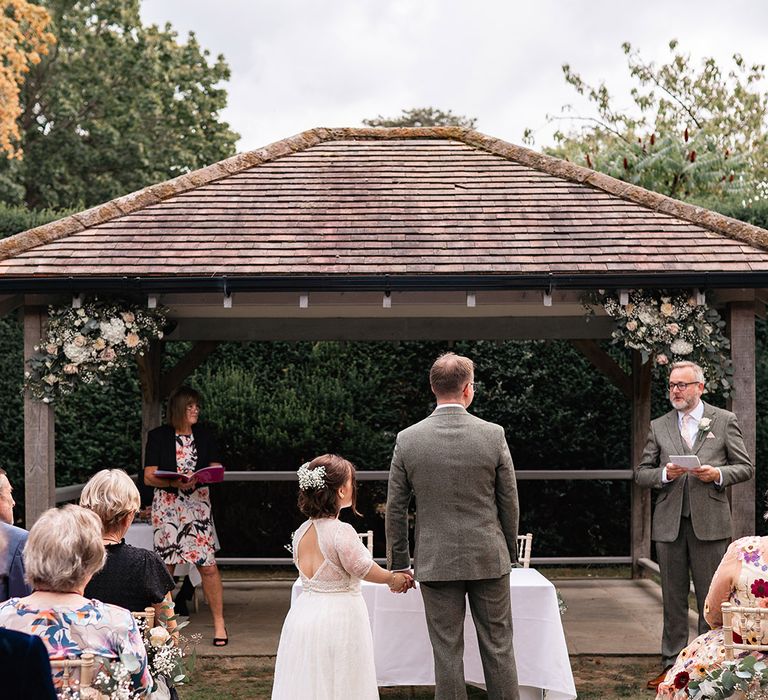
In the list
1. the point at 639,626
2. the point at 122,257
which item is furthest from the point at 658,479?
the point at 122,257

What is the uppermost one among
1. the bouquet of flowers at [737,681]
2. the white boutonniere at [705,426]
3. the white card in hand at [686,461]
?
the white boutonniere at [705,426]

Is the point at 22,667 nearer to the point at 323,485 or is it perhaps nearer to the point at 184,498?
the point at 323,485

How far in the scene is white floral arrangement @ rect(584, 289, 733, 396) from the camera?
6.77 meters

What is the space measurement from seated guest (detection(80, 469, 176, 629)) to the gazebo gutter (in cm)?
282

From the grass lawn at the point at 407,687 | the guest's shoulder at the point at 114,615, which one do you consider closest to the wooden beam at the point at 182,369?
the grass lawn at the point at 407,687

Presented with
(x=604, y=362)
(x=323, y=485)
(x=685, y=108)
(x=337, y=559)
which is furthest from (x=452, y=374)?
(x=685, y=108)

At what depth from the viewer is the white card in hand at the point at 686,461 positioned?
5.87m

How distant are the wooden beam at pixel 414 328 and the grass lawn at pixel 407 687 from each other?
9.60ft

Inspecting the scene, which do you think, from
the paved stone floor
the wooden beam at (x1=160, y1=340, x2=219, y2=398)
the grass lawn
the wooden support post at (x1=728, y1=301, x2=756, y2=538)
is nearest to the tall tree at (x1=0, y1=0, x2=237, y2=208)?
the wooden beam at (x1=160, y1=340, x2=219, y2=398)

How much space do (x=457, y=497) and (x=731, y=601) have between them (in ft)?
4.22

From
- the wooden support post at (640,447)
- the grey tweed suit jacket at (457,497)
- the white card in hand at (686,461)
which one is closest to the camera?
the grey tweed suit jacket at (457,497)

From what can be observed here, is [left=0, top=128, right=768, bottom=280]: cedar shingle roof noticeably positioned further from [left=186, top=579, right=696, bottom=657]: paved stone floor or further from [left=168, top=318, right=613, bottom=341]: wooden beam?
[left=186, top=579, right=696, bottom=657]: paved stone floor

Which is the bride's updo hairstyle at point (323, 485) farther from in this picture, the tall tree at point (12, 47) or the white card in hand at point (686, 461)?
the tall tree at point (12, 47)

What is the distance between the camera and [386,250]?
7.21 m
